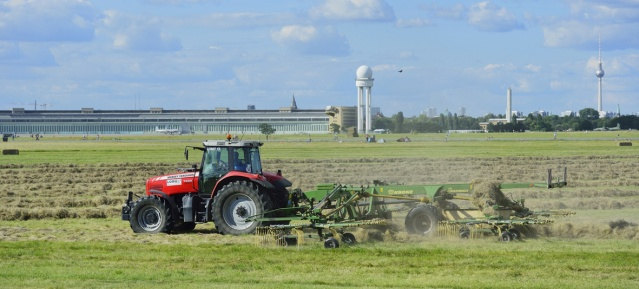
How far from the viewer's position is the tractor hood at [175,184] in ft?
69.3

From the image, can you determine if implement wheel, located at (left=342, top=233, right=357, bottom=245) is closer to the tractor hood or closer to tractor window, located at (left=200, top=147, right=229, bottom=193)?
tractor window, located at (left=200, top=147, right=229, bottom=193)

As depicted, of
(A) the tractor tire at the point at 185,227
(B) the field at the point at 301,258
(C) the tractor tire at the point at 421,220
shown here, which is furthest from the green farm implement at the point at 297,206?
(A) the tractor tire at the point at 185,227

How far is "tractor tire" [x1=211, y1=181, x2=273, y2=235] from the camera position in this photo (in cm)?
1991

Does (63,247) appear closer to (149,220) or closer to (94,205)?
(149,220)

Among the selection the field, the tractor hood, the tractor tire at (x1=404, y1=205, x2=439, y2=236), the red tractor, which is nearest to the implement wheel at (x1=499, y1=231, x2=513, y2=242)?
the field

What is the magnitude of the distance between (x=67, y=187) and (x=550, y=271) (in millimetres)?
26816

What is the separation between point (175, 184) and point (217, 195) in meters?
1.64

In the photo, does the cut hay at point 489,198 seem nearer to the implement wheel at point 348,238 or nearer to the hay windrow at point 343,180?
the hay windrow at point 343,180

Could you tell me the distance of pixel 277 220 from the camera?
1952cm

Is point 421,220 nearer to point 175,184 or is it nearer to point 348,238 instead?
point 348,238

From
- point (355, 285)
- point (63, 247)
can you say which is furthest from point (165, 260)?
point (355, 285)

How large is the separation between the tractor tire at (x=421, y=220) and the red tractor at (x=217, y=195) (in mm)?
2957

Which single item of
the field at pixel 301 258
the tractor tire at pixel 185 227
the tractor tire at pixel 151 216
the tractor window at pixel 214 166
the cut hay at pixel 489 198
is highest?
the tractor window at pixel 214 166

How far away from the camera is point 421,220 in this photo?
19.6 m
